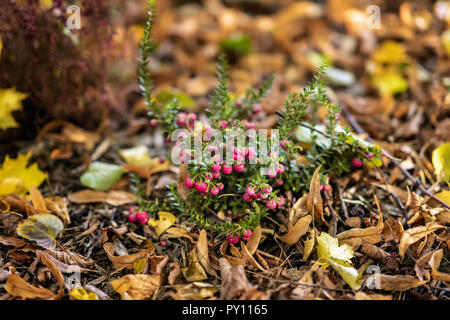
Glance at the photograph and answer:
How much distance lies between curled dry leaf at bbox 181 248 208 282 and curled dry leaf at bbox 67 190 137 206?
1.42 ft

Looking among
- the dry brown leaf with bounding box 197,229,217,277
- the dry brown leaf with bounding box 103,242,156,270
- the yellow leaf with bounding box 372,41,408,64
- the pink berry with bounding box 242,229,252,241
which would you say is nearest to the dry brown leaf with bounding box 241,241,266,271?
the pink berry with bounding box 242,229,252,241

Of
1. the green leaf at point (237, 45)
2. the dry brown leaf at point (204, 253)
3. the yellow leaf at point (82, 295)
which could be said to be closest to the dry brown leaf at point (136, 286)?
the yellow leaf at point (82, 295)

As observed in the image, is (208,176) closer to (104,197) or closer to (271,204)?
(271,204)

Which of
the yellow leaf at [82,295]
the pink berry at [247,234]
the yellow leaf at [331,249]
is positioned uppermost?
the pink berry at [247,234]

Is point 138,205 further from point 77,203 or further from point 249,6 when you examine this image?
point 249,6

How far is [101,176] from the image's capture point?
1827mm

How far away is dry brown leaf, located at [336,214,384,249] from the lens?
58.0 inches

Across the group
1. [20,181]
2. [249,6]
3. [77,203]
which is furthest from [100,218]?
[249,6]

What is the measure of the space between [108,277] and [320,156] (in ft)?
3.17

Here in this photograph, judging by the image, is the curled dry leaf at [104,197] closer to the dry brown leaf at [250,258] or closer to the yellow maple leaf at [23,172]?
the yellow maple leaf at [23,172]

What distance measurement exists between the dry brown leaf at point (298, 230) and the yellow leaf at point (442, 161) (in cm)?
68

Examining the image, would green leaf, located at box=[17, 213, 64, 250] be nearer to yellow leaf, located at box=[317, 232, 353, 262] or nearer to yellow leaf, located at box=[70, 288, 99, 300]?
yellow leaf, located at box=[70, 288, 99, 300]

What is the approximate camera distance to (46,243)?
1.50 m

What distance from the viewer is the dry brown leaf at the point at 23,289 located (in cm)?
132
